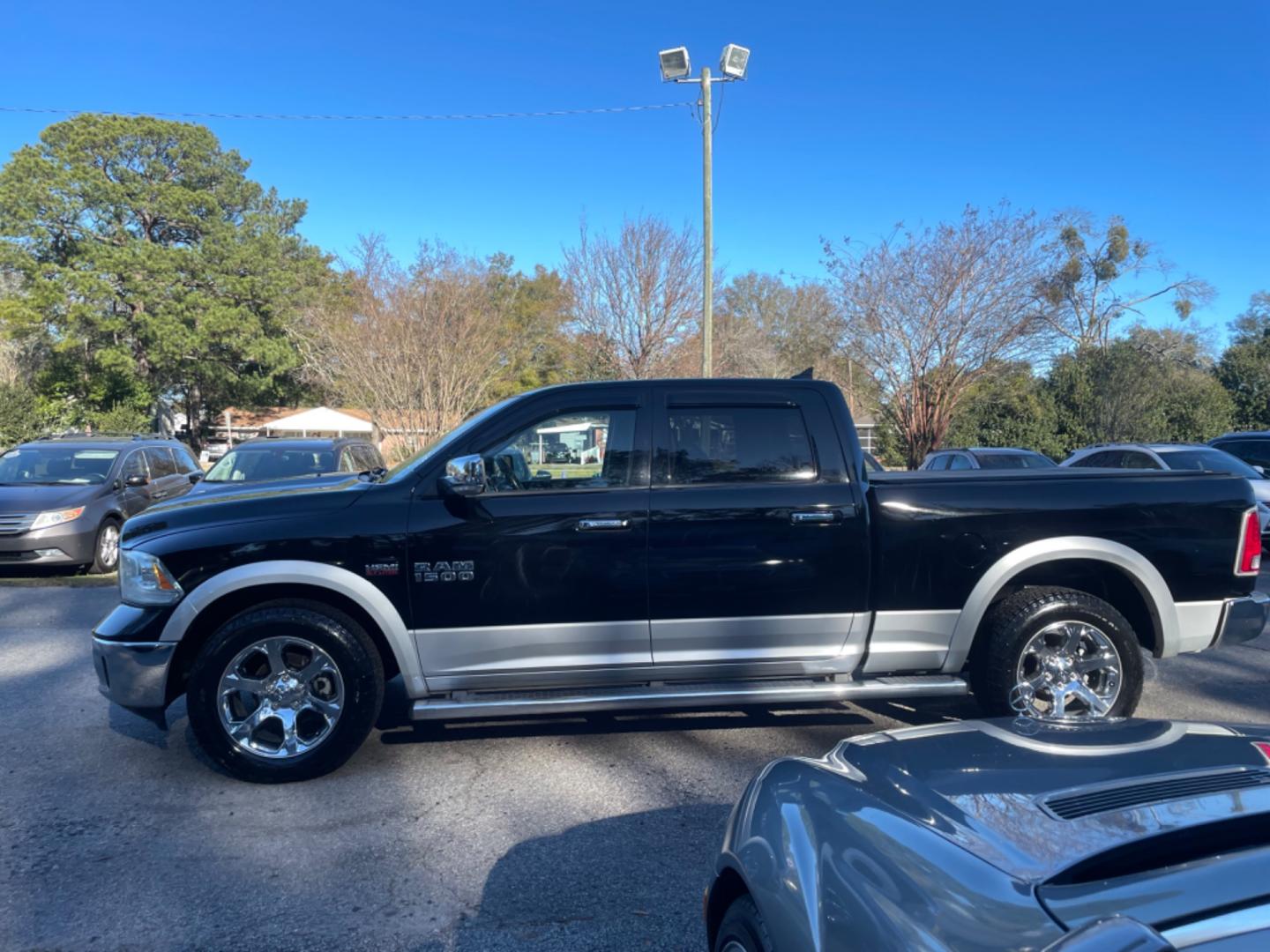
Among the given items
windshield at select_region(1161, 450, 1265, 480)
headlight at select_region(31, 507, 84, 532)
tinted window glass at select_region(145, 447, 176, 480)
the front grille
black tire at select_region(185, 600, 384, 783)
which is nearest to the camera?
black tire at select_region(185, 600, 384, 783)

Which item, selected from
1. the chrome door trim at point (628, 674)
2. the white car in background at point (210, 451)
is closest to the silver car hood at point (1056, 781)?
the chrome door trim at point (628, 674)

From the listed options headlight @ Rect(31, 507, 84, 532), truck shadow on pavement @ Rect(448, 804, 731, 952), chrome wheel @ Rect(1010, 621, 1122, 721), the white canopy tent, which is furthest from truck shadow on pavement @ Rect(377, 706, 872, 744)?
the white canopy tent

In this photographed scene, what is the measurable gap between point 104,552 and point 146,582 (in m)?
7.80

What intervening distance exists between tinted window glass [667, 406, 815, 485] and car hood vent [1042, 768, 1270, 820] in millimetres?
3013

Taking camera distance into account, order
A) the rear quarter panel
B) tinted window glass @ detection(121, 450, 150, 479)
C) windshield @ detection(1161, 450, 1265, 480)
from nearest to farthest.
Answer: the rear quarter panel, tinted window glass @ detection(121, 450, 150, 479), windshield @ detection(1161, 450, 1265, 480)

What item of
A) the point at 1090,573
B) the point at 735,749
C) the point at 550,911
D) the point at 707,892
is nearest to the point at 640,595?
the point at 735,749

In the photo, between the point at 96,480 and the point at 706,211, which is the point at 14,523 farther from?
the point at 706,211

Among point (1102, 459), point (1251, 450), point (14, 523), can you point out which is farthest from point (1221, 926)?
point (1251, 450)

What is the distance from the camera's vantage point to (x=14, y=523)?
10.1 m

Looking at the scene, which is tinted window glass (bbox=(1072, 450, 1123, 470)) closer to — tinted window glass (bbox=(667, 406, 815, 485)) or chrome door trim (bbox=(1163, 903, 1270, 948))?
tinted window glass (bbox=(667, 406, 815, 485))

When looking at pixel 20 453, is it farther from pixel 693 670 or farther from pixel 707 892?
pixel 707 892

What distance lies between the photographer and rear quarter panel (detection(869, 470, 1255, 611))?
4.75 meters

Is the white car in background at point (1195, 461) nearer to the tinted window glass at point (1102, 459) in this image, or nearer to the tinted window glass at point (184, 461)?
the tinted window glass at point (1102, 459)

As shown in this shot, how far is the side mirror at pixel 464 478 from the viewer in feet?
14.6
